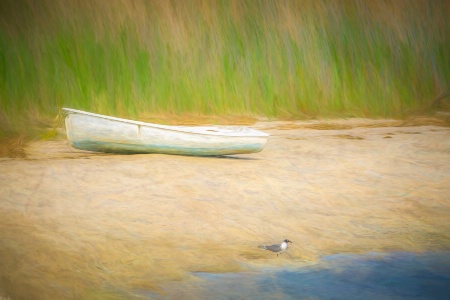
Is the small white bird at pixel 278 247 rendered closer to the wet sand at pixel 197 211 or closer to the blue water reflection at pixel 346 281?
the wet sand at pixel 197 211

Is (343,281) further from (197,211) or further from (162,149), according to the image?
(162,149)

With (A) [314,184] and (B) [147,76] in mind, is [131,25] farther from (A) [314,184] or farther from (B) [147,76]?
(A) [314,184]

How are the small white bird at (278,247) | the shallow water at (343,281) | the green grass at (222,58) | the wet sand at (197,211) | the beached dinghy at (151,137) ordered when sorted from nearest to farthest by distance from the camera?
the shallow water at (343,281)
the wet sand at (197,211)
the small white bird at (278,247)
the beached dinghy at (151,137)
the green grass at (222,58)

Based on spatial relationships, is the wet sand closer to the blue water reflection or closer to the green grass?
the blue water reflection

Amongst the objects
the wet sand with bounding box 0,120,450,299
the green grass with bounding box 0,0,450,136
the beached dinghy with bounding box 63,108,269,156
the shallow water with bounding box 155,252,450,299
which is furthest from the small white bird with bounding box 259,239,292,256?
the green grass with bounding box 0,0,450,136

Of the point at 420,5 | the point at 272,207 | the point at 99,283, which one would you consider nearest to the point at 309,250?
the point at 272,207

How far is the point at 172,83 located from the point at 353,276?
4.42 m

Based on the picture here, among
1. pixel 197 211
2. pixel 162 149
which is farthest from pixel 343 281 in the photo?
pixel 162 149

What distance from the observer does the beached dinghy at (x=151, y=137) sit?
5.69m

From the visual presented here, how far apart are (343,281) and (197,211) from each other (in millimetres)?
1158

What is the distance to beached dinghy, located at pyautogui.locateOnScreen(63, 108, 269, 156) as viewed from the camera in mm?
5688

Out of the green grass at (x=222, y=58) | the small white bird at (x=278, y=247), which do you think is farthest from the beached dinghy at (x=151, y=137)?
the small white bird at (x=278, y=247)

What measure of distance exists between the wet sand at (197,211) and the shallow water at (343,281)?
0.32ft

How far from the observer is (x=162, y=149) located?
5.76 meters
